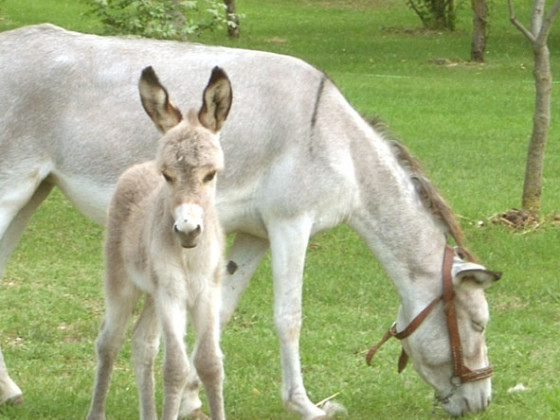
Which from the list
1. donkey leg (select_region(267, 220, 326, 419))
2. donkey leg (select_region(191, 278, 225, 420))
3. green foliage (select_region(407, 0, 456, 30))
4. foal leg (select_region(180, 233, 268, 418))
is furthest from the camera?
green foliage (select_region(407, 0, 456, 30))

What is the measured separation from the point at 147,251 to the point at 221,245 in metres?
0.35

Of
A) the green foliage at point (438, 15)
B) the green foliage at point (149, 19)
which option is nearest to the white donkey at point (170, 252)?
the green foliage at point (149, 19)

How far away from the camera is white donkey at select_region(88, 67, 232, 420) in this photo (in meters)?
4.92

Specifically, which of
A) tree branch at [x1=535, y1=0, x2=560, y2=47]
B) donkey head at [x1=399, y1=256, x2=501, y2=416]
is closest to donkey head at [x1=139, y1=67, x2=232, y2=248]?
donkey head at [x1=399, y1=256, x2=501, y2=416]

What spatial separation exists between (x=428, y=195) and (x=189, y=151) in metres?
2.27

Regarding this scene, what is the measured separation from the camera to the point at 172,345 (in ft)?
17.1

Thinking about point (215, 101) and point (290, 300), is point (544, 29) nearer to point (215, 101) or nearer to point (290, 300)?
point (290, 300)

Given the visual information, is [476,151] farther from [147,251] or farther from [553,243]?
[147,251]

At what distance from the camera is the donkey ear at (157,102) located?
5180mm

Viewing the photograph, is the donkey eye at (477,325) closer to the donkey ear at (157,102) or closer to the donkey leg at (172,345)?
the donkey leg at (172,345)

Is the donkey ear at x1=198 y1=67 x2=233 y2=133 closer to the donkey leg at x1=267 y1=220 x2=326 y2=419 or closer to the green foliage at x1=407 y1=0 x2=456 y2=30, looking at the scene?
the donkey leg at x1=267 y1=220 x2=326 y2=419

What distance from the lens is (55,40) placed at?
6961 millimetres

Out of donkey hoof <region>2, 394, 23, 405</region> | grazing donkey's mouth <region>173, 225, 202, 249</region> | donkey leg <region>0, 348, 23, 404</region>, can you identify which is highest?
grazing donkey's mouth <region>173, 225, 202, 249</region>

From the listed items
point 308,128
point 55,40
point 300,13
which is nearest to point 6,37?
point 55,40
